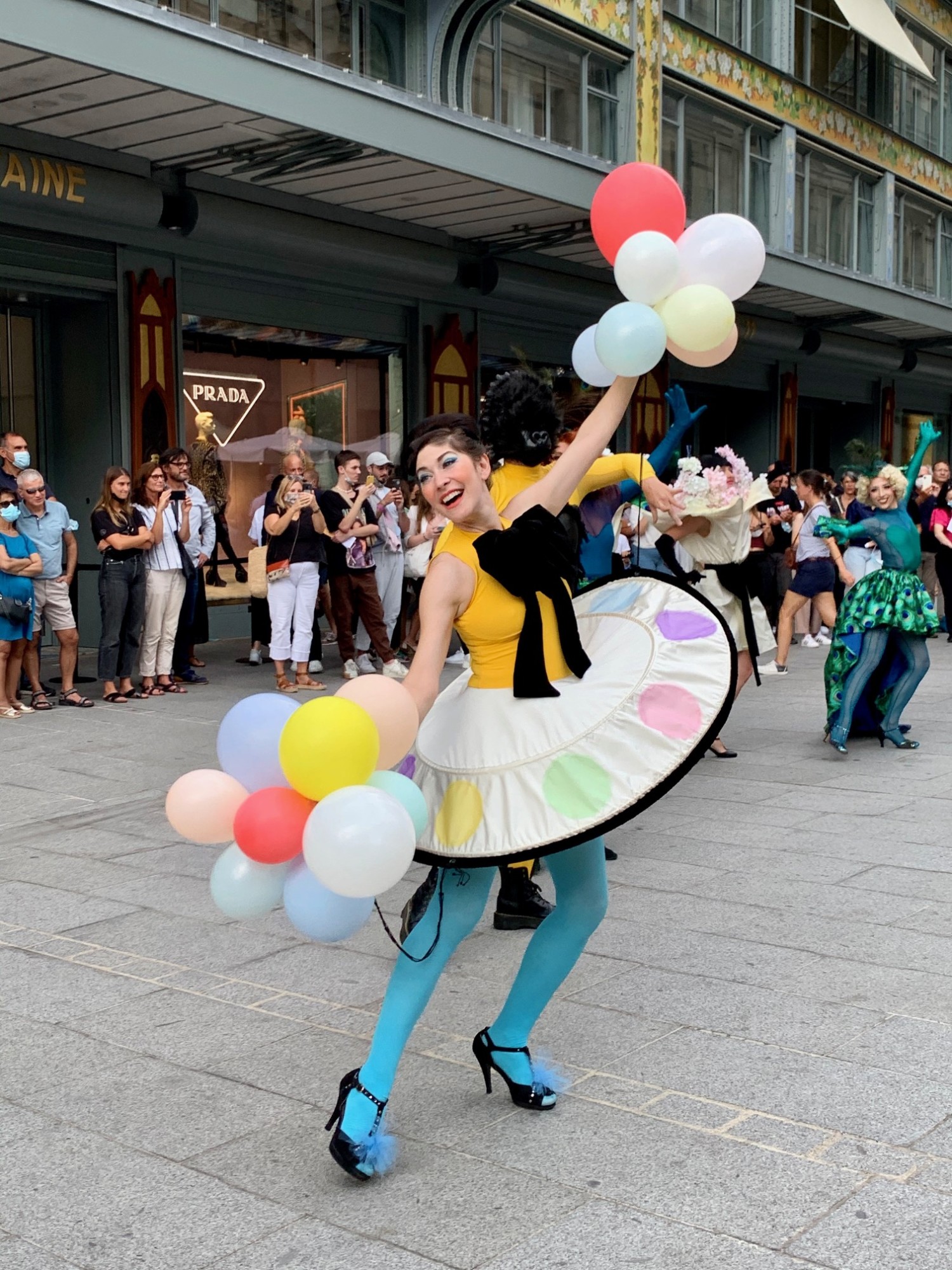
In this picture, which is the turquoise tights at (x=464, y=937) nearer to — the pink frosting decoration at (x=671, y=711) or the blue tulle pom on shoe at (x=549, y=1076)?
the blue tulle pom on shoe at (x=549, y=1076)

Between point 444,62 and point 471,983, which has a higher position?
point 444,62

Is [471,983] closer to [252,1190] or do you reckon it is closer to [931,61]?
[252,1190]

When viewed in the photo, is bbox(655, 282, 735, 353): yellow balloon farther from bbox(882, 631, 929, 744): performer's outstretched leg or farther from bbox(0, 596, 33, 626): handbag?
bbox(0, 596, 33, 626): handbag

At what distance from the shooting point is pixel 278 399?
50.9 feet

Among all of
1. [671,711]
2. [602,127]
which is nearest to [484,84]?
[602,127]

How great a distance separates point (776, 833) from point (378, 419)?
10.8 metres

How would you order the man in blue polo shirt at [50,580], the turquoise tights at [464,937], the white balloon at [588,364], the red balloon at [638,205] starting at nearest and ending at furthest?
1. the turquoise tights at [464,937]
2. the red balloon at [638,205]
3. the white balloon at [588,364]
4. the man in blue polo shirt at [50,580]

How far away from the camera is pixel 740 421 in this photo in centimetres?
2341

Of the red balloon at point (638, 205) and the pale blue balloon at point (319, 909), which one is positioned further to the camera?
the red balloon at point (638, 205)

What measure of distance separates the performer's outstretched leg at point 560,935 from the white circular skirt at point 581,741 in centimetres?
29

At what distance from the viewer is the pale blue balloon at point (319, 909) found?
294 cm

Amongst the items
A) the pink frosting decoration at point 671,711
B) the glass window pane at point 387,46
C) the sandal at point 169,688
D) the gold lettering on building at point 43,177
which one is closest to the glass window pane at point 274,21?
the glass window pane at point 387,46

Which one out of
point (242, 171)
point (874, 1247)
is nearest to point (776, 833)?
point (874, 1247)

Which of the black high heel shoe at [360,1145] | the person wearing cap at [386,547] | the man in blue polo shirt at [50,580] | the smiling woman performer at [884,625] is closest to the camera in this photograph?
the black high heel shoe at [360,1145]
